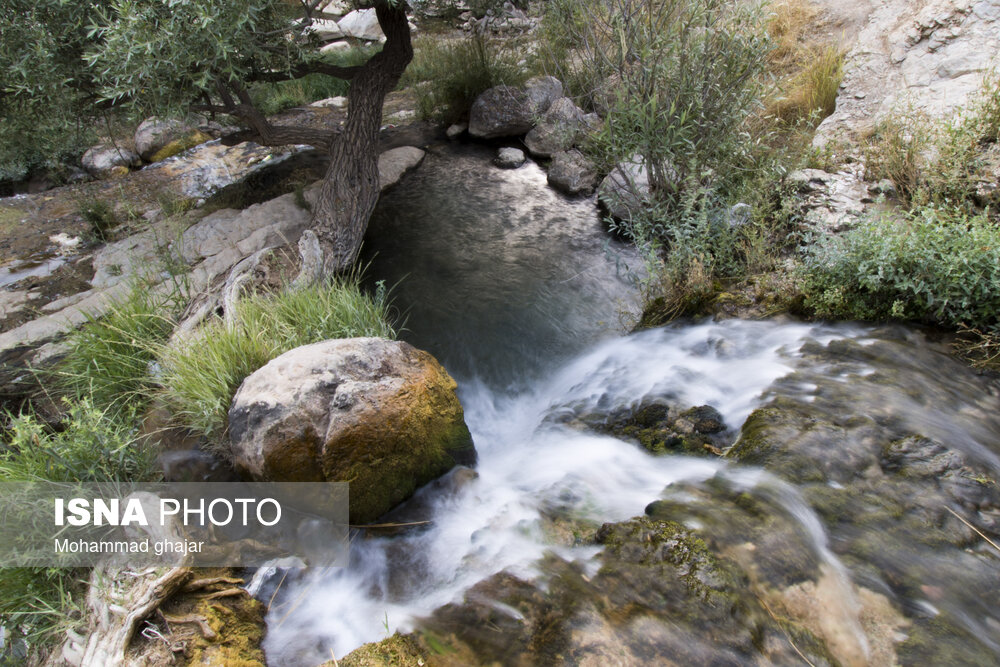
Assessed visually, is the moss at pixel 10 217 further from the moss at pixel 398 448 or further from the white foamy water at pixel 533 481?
the moss at pixel 398 448

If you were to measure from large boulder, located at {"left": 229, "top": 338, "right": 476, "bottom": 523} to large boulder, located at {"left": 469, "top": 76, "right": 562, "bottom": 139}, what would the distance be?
22.8 ft

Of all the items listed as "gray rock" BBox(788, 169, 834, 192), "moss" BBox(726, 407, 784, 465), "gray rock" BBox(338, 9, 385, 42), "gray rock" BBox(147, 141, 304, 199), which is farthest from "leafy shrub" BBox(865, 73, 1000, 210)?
"gray rock" BBox(338, 9, 385, 42)

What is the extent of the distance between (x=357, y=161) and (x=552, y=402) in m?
3.79

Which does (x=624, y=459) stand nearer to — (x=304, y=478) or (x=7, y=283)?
(x=304, y=478)

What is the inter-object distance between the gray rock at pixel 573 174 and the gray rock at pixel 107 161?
7442 mm

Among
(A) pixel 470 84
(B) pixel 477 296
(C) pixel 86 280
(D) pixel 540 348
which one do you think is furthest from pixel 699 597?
(A) pixel 470 84

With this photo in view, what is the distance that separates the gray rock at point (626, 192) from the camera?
6066 mm

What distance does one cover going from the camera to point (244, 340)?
3.87 metres

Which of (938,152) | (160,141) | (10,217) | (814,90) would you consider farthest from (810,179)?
(10,217)

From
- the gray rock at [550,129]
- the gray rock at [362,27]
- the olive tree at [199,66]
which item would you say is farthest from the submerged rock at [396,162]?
the gray rock at [362,27]

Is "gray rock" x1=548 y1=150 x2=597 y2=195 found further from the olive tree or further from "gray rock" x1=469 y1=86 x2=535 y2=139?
the olive tree

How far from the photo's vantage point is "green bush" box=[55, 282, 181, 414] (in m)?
3.90

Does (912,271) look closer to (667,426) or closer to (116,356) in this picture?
(667,426)

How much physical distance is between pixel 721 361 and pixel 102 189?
9647mm
